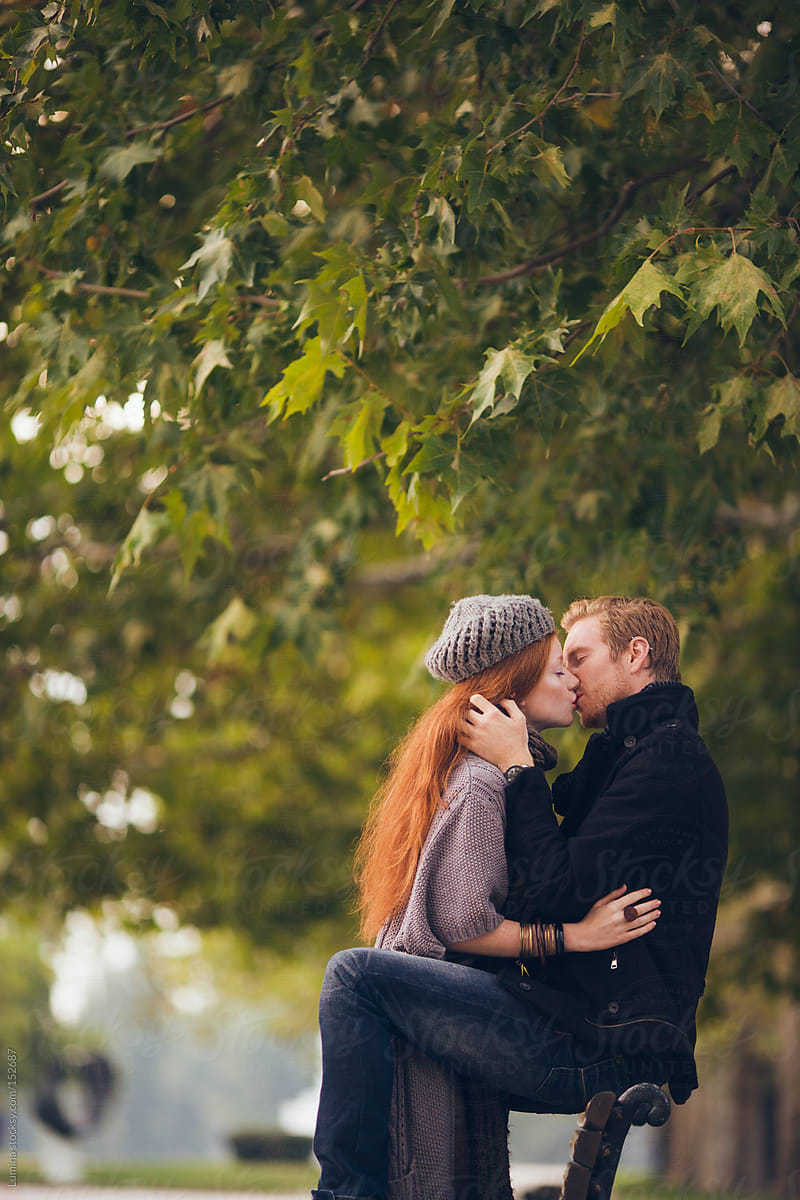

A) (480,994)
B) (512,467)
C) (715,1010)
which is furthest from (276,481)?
(480,994)

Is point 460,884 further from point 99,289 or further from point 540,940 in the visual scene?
point 99,289

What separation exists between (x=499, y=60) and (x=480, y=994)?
3.34m

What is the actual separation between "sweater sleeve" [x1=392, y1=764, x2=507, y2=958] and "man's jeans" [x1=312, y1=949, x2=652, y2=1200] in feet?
0.29

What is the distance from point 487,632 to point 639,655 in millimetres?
472

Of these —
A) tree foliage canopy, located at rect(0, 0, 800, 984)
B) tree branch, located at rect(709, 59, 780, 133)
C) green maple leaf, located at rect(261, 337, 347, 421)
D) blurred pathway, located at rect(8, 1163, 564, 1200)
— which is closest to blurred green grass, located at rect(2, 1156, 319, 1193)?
blurred pathway, located at rect(8, 1163, 564, 1200)

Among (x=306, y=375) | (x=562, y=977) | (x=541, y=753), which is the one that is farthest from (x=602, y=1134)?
(x=306, y=375)

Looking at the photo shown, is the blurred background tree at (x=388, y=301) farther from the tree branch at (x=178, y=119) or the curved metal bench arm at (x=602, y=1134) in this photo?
the curved metal bench arm at (x=602, y=1134)

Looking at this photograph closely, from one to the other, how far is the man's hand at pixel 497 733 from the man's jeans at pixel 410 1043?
1.83 feet

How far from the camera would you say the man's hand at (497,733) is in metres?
3.52

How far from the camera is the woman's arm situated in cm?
334

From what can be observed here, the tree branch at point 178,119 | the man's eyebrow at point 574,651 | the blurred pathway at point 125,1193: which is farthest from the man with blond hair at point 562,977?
the blurred pathway at point 125,1193

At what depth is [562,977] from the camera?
136 inches

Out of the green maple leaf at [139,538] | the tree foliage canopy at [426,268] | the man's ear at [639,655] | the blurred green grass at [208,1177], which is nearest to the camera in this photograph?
the man's ear at [639,655]

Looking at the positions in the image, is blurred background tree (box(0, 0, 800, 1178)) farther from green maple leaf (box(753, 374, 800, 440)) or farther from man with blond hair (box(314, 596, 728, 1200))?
man with blond hair (box(314, 596, 728, 1200))
